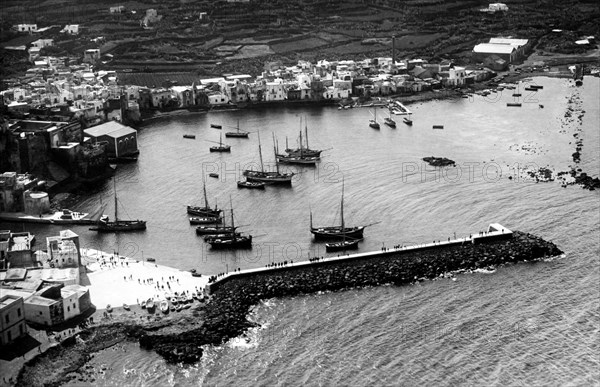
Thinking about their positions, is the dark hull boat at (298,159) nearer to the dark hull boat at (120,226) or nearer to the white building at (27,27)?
the dark hull boat at (120,226)

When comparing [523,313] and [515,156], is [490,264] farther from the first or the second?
[515,156]

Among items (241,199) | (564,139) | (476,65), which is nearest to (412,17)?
(476,65)

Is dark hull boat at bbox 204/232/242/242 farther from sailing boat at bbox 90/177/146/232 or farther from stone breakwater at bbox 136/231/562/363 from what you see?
stone breakwater at bbox 136/231/562/363

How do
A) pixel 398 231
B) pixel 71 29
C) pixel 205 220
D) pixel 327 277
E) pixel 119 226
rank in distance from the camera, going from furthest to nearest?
1. pixel 71 29
2. pixel 205 220
3. pixel 119 226
4. pixel 398 231
5. pixel 327 277

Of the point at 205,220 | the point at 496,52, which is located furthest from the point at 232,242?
the point at 496,52

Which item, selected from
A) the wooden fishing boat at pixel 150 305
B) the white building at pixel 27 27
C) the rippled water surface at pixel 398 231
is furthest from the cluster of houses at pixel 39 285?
the white building at pixel 27 27

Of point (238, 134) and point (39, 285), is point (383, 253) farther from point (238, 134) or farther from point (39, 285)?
point (238, 134)
